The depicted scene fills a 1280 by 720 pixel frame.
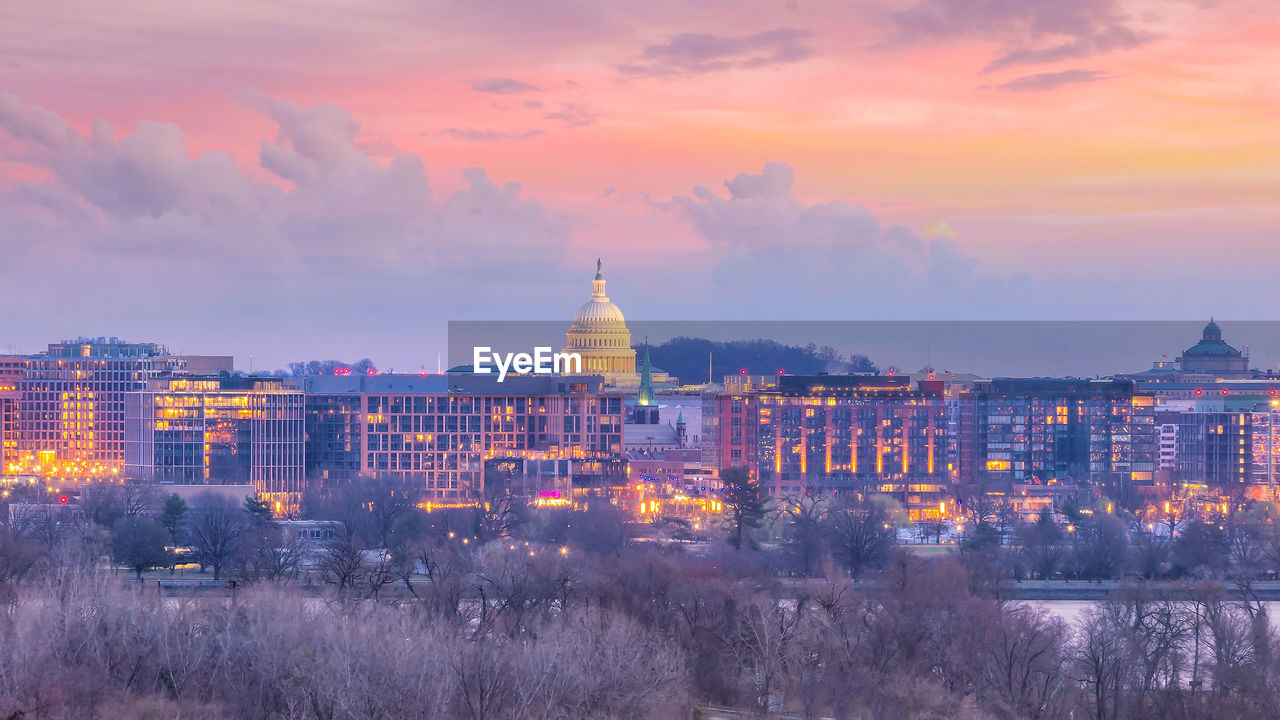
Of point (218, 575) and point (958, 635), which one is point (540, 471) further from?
point (958, 635)

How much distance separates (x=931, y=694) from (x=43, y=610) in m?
17.5

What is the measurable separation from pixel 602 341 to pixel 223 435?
58.9m

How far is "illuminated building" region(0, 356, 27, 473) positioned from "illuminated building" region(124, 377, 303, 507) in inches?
513

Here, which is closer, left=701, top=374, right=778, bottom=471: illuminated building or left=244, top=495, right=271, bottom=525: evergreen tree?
left=244, top=495, right=271, bottom=525: evergreen tree

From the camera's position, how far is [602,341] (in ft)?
502

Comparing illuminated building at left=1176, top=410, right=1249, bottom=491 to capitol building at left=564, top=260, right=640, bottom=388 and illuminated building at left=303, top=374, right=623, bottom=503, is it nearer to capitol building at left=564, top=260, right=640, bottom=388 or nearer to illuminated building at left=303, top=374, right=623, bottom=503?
illuminated building at left=303, top=374, right=623, bottom=503

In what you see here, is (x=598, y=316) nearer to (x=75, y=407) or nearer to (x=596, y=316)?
(x=596, y=316)

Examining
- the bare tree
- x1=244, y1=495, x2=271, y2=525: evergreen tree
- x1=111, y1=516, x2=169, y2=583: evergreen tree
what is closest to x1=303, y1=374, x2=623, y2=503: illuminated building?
x1=244, y1=495, x2=271, y2=525: evergreen tree

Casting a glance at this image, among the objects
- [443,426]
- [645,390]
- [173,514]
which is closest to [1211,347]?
[645,390]

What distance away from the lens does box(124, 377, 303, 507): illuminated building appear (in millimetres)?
95125

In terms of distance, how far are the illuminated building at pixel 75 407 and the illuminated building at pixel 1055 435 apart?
42847mm

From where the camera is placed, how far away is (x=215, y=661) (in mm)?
40531

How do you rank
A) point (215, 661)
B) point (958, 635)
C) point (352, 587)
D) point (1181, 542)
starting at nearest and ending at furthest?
point (215, 661) < point (958, 635) < point (352, 587) < point (1181, 542)

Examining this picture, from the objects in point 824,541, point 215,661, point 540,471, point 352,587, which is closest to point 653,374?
point 540,471
